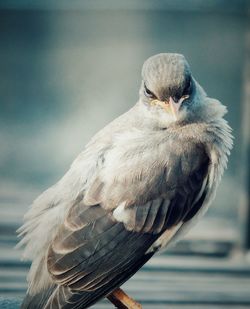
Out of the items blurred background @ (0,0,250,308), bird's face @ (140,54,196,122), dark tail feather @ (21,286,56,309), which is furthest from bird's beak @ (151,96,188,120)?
blurred background @ (0,0,250,308)

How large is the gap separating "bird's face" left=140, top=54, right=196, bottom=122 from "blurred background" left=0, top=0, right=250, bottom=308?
2985 millimetres

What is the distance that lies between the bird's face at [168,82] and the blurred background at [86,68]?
298 cm

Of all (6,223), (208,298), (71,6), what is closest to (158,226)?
(208,298)

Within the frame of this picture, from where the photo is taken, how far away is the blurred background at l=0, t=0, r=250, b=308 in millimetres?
6840

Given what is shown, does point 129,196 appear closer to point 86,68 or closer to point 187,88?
point 187,88

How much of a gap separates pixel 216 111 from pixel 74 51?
4761 mm

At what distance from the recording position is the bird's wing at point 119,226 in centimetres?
289

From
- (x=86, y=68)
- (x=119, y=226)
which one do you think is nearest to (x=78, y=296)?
(x=119, y=226)

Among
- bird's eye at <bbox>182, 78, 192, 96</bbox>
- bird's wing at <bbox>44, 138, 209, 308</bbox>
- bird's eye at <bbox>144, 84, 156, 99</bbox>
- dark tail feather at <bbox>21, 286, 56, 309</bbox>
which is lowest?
dark tail feather at <bbox>21, 286, 56, 309</bbox>

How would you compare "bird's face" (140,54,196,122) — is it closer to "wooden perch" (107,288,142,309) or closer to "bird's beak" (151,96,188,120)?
"bird's beak" (151,96,188,120)

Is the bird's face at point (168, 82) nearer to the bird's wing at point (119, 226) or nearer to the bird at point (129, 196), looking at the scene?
the bird at point (129, 196)

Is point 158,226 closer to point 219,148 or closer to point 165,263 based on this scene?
point 219,148

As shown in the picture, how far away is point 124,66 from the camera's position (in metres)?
7.64

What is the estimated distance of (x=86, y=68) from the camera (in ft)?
25.3
